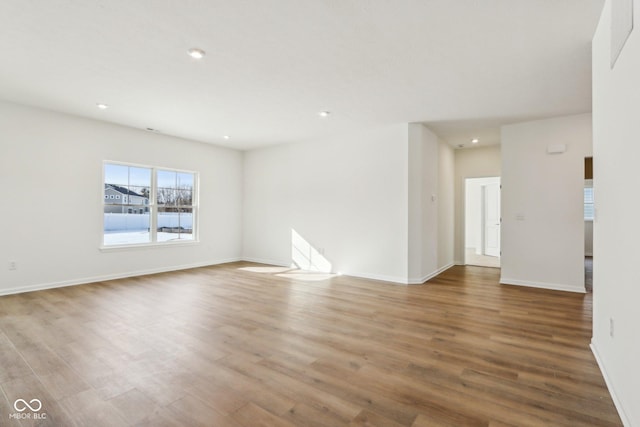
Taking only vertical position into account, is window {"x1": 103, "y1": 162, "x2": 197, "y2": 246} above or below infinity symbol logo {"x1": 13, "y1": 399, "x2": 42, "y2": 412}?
above

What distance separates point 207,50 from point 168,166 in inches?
156

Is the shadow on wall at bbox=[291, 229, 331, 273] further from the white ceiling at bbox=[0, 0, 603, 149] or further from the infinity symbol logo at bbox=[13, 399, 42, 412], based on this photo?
the infinity symbol logo at bbox=[13, 399, 42, 412]

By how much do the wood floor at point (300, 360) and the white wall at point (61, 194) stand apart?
0.62m

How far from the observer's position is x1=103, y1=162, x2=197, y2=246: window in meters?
5.54

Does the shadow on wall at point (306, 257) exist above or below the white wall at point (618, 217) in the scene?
below

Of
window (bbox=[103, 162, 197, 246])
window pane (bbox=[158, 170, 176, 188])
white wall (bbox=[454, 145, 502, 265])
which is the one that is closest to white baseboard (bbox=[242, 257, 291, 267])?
window (bbox=[103, 162, 197, 246])

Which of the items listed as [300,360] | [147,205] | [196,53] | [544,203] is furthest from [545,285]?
[147,205]

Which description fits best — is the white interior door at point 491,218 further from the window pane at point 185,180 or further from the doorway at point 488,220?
the window pane at point 185,180

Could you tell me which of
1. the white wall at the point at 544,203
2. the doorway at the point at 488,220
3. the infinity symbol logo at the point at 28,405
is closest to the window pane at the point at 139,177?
the infinity symbol logo at the point at 28,405

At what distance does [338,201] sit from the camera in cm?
606

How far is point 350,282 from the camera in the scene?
527cm

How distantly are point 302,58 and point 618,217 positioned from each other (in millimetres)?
2804

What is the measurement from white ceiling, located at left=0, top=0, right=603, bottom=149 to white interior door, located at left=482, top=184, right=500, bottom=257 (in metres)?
4.03

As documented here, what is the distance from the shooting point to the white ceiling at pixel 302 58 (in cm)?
235
